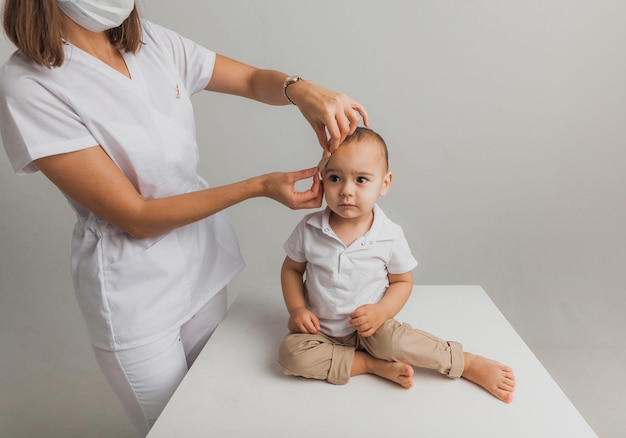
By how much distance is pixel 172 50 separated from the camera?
1482 millimetres

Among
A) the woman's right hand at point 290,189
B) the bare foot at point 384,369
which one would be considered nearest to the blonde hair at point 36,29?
the woman's right hand at point 290,189

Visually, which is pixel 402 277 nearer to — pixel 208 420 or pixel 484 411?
pixel 484 411

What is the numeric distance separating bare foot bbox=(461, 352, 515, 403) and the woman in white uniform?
1.58 ft

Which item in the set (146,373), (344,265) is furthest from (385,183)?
(146,373)

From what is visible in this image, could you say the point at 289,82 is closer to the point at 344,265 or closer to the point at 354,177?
the point at 354,177

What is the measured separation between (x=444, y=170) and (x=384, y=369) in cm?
138

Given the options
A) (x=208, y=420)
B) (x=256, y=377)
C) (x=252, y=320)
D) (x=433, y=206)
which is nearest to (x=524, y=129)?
(x=433, y=206)

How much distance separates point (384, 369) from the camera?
1303 mm

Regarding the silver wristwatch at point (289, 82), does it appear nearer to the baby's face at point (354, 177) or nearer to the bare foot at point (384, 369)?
the baby's face at point (354, 177)

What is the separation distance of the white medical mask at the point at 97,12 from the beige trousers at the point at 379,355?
756 mm

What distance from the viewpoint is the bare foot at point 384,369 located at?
49.8 inches

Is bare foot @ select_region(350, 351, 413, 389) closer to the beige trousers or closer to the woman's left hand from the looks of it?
the beige trousers

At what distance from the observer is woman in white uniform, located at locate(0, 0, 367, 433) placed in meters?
1.17

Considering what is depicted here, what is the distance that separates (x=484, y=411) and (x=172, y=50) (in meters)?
1.06
